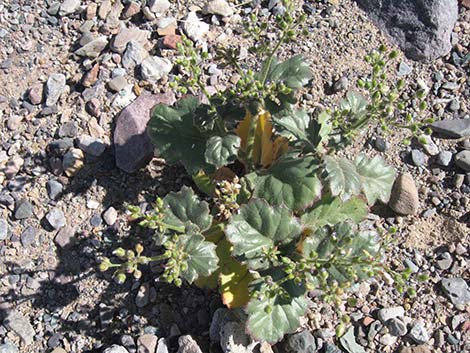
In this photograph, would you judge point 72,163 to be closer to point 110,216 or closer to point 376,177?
point 110,216

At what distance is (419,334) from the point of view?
3.41 meters

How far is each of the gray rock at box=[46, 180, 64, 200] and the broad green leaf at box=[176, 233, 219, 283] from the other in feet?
3.45

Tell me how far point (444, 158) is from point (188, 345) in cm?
182

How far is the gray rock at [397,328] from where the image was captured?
3.41 metres

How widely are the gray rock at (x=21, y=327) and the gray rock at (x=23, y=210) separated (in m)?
0.54

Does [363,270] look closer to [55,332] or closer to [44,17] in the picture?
[55,332]

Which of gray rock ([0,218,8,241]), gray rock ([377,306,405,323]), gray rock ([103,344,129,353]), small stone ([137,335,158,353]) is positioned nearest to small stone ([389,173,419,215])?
gray rock ([377,306,405,323])

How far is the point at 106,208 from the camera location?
146 inches

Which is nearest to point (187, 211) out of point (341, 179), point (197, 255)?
point (197, 255)

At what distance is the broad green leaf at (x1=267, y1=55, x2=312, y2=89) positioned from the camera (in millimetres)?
3109

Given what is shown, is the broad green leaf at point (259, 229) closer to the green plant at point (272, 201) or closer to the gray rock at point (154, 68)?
the green plant at point (272, 201)

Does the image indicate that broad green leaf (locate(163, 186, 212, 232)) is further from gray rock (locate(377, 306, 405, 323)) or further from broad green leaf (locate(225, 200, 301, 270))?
gray rock (locate(377, 306, 405, 323))

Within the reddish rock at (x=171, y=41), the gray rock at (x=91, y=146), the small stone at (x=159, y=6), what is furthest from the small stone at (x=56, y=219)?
the small stone at (x=159, y=6)

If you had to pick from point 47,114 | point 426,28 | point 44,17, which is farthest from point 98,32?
point 426,28
